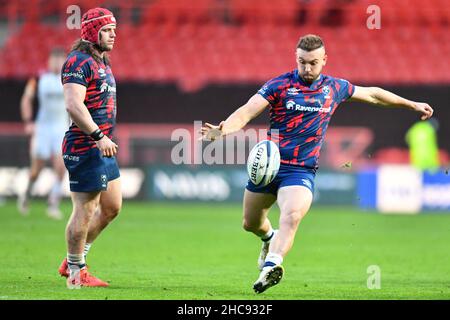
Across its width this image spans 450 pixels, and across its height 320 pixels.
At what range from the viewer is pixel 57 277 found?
946 cm

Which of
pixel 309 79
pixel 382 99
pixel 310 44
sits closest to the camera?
pixel 310 44

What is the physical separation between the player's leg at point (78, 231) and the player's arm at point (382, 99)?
2456mm

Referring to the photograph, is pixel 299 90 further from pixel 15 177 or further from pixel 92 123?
pixel 15 177

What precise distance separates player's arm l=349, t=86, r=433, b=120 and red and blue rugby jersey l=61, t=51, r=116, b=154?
2.14 meters

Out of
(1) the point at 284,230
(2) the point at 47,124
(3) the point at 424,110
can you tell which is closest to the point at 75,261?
(1) the point at 284,230

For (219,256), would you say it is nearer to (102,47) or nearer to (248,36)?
(102,47)

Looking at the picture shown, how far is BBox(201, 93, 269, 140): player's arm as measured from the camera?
7964 millimetres

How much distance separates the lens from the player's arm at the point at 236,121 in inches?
314

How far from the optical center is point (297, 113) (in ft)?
28.4

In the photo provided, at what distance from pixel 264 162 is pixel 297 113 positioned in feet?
1.84

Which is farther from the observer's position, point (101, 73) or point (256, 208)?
point (256, 208)

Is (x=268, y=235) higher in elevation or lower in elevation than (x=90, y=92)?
lower

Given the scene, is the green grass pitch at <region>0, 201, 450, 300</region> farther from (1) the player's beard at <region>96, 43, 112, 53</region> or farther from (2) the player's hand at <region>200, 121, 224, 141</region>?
(1) the player's beard at <region>96, 43, 112, 53</region>

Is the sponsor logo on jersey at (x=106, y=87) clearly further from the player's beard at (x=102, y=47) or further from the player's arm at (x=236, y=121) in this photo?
the player's arm at (x=236, y=121)
